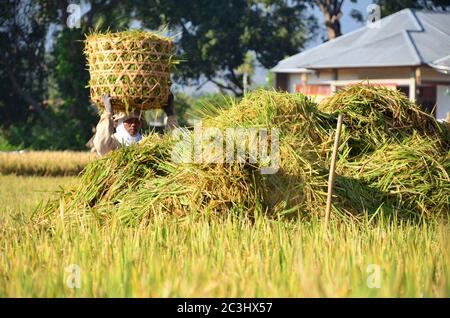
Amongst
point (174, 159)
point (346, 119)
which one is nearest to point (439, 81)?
point (346, 119)

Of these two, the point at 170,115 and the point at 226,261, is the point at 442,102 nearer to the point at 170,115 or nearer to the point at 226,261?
the point at 170,115

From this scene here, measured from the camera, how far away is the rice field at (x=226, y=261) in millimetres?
3393

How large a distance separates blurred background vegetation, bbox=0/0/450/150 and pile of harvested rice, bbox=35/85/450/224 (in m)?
17.0

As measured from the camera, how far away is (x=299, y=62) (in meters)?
23.6

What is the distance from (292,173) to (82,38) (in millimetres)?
21744

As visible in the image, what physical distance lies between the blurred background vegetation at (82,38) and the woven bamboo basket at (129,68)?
16720mm

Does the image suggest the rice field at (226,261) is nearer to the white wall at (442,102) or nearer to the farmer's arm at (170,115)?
the farmer's arm at (170,115)

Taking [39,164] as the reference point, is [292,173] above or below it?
above

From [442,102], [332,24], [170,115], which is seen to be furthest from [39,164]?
[332,24]

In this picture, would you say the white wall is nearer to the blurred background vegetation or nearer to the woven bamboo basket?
the blurred background vegetation

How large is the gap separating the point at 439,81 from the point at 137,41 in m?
15.0

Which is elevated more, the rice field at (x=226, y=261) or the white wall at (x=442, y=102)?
the rice field at (x=226, y=261)

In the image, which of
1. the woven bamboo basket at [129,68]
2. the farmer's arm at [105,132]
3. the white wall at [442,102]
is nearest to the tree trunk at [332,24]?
the white wall at [442,102]

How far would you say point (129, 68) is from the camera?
6.84 meters
